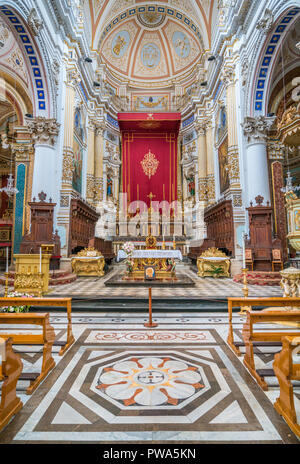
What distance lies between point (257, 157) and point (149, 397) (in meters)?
9.08

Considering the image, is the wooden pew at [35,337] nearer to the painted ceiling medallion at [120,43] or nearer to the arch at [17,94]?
the arch at [17,94]

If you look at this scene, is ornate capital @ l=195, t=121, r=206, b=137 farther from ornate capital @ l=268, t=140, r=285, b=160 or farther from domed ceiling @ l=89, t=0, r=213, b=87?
ornate capital @ l=268, t=140, r=285, b=160

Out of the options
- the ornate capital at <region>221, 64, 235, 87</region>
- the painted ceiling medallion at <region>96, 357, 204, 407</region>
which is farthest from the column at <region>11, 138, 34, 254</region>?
the painted ceiling medallion at <region>96, 357, 204, 407</region>

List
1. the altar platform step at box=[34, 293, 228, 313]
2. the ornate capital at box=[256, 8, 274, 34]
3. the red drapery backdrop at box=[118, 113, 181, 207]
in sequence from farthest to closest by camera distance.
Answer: the red drapery backdrop at box=[118, 113, 181, 207] → the ornate capital at box=[256, 8, 274, 34] → the altar platform step at box=[34, 293, 228, 313]

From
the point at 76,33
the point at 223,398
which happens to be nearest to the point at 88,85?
the point at 76,33

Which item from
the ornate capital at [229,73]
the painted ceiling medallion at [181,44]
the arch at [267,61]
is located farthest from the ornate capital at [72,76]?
the painted ceiling medallion at [181,44]

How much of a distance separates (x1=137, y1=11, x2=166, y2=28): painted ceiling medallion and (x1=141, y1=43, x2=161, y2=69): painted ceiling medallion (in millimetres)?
1203

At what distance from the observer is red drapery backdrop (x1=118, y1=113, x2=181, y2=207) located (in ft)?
59.1

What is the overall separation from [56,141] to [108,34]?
12.1 metres

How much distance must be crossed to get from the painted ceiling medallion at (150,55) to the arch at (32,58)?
12.7 m

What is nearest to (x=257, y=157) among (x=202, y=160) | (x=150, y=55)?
(x=202, y=160)

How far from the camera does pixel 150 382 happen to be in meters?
2.21
